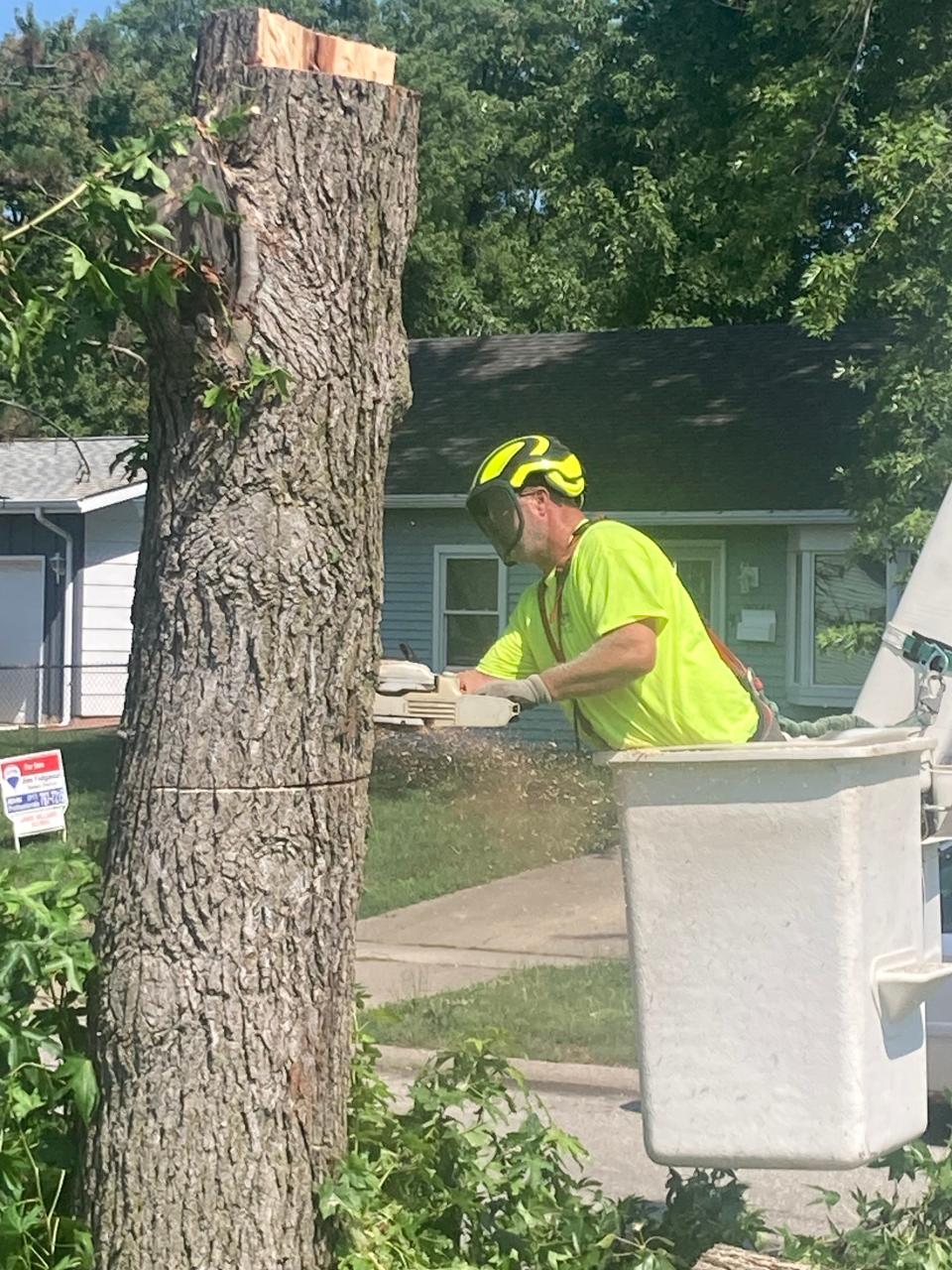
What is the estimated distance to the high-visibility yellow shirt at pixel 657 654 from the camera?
12.6 ft

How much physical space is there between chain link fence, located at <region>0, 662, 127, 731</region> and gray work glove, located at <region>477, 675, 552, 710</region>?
19.5m

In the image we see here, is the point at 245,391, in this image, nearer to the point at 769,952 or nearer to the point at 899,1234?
the point at 769,952

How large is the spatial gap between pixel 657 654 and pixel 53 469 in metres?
21.9

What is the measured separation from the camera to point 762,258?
48.4 feet

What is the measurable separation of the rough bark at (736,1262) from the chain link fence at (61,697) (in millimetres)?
19727

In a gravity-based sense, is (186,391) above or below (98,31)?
below

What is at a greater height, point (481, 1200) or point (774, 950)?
point (774, 950)

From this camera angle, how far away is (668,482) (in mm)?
18266

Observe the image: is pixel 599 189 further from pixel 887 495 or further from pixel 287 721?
pixel 287 721

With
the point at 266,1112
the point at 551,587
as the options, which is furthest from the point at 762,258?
the point at 266,1112

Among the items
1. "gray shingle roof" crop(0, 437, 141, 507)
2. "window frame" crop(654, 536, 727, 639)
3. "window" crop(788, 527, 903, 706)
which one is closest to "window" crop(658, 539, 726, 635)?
"window frame" crop(654, 536, 727, 639)

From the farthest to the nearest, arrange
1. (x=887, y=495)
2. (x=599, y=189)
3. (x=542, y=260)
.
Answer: (x=542, y=260) → (x=599, y=189) → (x=887, y=495)

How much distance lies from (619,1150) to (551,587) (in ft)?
11.1

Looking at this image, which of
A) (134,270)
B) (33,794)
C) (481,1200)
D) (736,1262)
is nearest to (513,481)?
(134,270)
